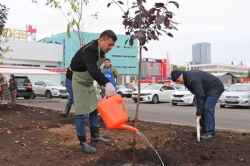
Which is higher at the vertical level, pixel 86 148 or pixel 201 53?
pixel 201 53

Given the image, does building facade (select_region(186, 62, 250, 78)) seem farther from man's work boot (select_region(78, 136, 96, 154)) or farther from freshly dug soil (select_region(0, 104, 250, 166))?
man's work boot (select_region(78, 136, 96, 154))

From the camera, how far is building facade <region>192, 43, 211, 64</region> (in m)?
145

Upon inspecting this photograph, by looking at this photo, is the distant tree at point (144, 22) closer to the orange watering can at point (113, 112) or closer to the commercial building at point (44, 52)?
the orange watering can at point (113, 112)

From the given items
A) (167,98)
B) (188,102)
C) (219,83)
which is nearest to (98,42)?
(219,83)

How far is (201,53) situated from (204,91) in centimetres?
14711

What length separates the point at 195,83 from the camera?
17.3 ft

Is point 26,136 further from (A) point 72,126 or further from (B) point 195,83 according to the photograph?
(B) point 195,83

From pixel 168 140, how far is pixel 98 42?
212cm

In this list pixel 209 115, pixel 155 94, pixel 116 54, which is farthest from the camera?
pixel 116 54

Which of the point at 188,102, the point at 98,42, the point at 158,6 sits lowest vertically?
the point at 188,102

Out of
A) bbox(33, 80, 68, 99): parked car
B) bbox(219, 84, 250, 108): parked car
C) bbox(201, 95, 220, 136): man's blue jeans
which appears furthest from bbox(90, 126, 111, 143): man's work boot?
bbox(33, 80, 68, 99): parked car

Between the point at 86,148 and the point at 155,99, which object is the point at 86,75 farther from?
the point at 155,99

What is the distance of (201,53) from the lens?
483 feet

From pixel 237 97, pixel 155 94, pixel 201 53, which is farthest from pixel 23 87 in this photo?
pixel 201 53
